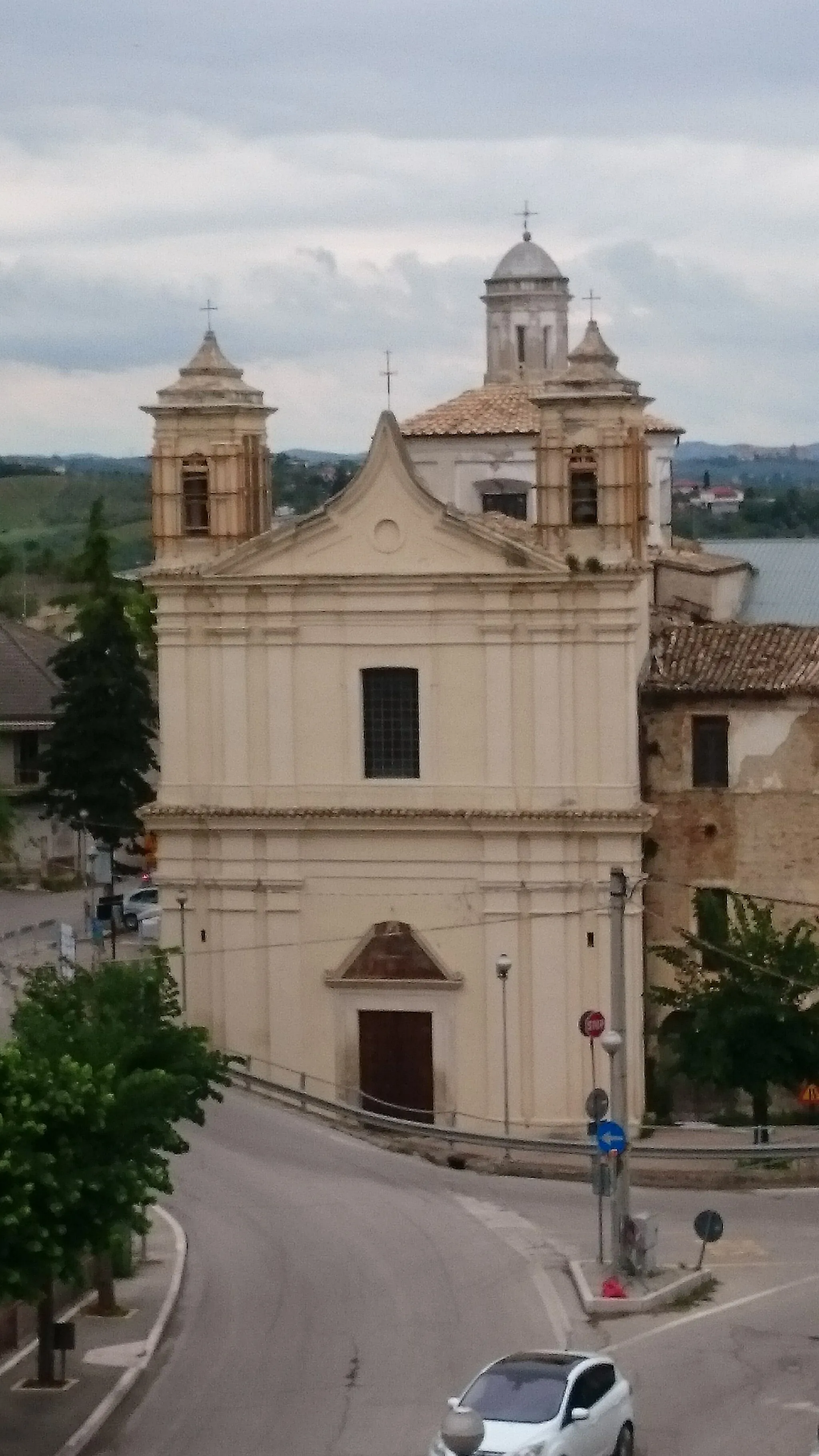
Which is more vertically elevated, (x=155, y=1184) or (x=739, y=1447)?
(x=155, y=1184)

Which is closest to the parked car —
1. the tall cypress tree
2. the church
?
the tall cypress tree

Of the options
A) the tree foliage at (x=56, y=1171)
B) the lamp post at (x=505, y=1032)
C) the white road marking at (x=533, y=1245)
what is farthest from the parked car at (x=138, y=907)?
the tree foliage at (x=56, y=1171)

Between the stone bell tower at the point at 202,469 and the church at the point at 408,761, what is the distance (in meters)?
0.05

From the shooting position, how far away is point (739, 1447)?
29594mm

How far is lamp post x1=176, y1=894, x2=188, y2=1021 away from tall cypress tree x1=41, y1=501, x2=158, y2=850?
17.3 metres

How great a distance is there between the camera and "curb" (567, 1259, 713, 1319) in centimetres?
3525

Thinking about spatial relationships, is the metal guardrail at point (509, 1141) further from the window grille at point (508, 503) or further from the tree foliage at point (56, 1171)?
the window grille at point (508, 503)

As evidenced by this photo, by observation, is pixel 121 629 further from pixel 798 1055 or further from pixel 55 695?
pixel 798 1055

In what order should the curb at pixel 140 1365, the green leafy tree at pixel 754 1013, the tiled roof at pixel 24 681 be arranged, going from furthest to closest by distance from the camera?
the tiled roof at pixel 24 681 → the green leafy tree at pixel 754 1013 → the curb at pixel 140 1365

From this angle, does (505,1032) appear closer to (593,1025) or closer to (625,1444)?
(593,1025)

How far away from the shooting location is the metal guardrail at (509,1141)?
4416 centimetres

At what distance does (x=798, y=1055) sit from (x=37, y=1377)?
1711 centimetres

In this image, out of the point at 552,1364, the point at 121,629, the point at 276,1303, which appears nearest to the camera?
the point at 552,1364

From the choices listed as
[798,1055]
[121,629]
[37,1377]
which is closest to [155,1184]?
[37,1377]
